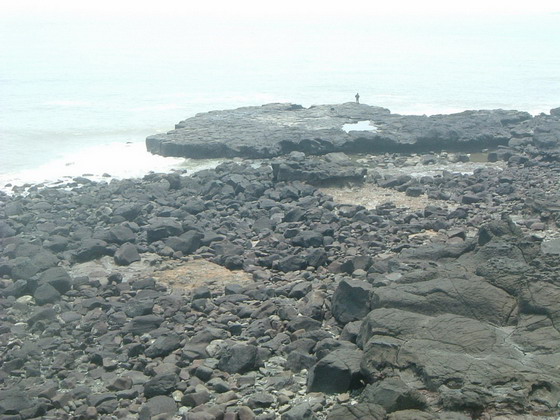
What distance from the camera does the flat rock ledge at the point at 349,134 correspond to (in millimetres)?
19469

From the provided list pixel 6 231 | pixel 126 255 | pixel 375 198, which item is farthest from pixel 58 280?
pixel 375 198

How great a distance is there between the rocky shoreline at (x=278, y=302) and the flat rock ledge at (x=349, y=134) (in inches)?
134

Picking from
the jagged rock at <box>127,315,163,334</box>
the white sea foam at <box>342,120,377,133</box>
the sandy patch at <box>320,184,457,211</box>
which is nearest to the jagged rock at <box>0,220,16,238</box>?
the jagged rock at <box>127,315,163,334</box>

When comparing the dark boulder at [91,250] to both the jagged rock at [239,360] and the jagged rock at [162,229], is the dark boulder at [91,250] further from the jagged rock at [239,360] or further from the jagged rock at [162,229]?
the jagged rock at [239,360]

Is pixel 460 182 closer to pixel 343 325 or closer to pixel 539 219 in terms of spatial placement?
pixel 539 219

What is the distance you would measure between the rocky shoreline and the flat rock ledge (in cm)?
340

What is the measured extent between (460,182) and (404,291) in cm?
824

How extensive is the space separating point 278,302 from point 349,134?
10.7m

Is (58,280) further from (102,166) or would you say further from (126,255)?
(102,166)

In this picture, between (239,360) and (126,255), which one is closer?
(239,360)

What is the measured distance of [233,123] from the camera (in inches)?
876

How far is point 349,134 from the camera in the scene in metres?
20.2

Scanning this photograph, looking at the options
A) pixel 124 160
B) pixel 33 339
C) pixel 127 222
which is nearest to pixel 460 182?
pixel 127 222

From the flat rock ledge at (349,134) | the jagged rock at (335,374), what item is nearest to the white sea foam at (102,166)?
the flat rock ledge at (349,134)
